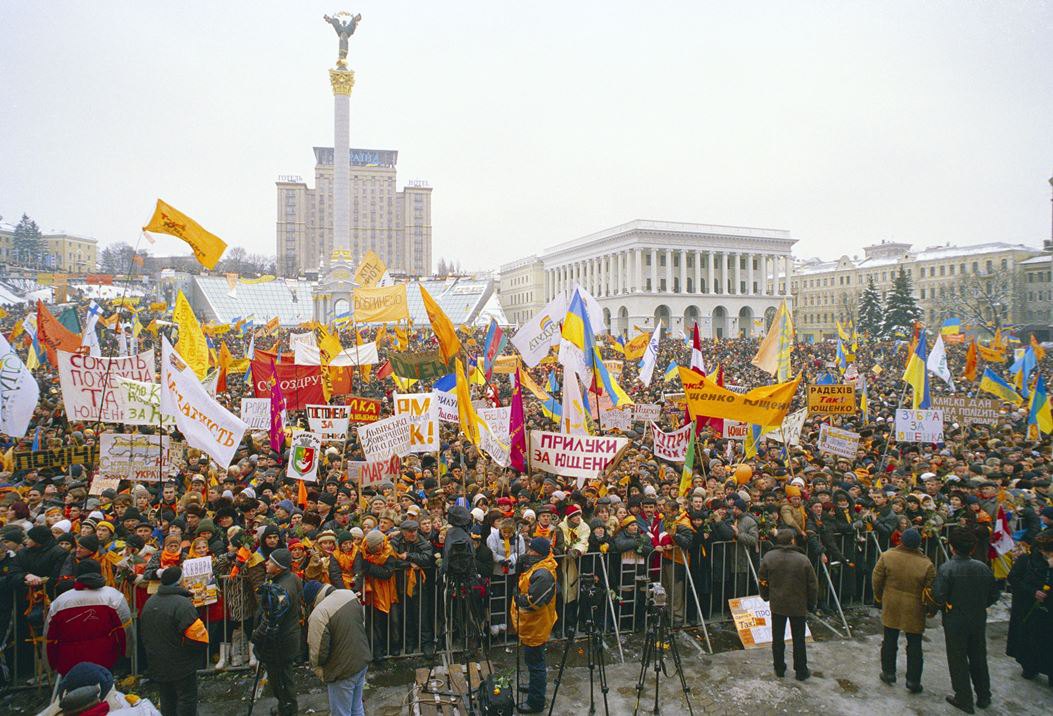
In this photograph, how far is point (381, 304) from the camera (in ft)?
46.4

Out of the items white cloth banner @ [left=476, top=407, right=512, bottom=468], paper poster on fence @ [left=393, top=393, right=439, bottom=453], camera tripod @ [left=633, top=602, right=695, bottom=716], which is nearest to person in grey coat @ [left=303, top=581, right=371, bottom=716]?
camera tripod @ [left=633, top=602, right=695, bottom=716]

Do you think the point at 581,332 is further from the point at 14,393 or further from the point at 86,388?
the point at 14,393

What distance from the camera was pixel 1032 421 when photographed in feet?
43.9

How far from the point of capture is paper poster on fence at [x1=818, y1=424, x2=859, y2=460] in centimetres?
1110

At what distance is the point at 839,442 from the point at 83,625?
1085 centimetres

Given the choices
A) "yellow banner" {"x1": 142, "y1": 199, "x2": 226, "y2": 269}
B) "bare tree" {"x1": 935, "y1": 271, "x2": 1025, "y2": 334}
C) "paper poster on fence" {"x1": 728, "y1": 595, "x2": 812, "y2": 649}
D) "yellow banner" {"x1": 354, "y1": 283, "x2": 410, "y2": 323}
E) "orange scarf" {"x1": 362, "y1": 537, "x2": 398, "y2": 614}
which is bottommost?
"paper poster on fence" {"x1": 728, "y1": 595, "x2": 812, "y2": 649}

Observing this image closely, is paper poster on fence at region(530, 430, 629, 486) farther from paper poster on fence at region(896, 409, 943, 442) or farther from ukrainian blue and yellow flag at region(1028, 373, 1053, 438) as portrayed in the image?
ukrainian blue and yellow flag at region(1028, 373, 1053, 438)

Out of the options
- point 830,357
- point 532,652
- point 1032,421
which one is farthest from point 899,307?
point 532,652

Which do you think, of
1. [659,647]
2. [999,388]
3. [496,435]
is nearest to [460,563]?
[659,647]

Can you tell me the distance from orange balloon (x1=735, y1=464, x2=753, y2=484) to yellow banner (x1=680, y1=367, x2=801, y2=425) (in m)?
1.88

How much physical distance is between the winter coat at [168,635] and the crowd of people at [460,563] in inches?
0.5

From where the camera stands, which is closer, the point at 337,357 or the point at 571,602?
the point at 571,602

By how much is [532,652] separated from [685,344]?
3618cm

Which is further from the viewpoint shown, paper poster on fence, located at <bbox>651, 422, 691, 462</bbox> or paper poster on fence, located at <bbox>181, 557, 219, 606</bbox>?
paper poster on fence, located at <bbox>651, 422, 691, 462</bbox>
